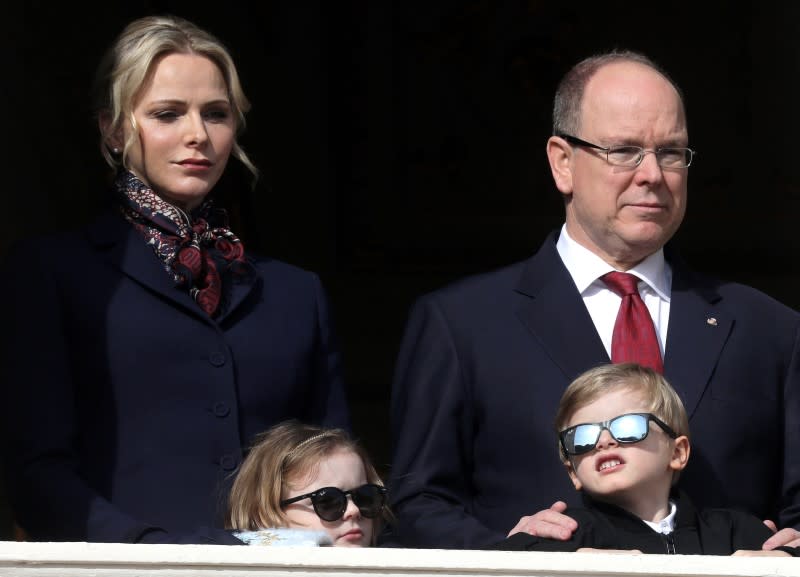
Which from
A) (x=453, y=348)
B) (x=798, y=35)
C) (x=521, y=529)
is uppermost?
(x=798, y=35)

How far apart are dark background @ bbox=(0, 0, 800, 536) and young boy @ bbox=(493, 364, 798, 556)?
2.91 m

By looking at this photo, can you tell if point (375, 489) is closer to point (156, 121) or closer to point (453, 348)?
point (453, 348)

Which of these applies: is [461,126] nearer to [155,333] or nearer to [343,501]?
[155,333]

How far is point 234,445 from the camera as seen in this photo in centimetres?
377

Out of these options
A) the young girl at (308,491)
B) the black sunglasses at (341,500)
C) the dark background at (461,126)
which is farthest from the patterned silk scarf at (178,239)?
the dark background at (461,126)

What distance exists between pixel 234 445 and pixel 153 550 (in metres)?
0.59

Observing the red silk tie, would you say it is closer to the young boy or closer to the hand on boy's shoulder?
the young boy

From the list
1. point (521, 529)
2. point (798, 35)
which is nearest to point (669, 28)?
point (798, 35)

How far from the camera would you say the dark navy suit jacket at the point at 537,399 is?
379 cm

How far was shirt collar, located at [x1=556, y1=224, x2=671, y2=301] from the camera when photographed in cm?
399

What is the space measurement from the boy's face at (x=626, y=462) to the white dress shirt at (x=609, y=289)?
41 centimetres

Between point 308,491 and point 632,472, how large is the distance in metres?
0.60

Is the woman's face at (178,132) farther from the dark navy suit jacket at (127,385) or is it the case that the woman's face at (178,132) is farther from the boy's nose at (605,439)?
the boy's nose at (605,439)

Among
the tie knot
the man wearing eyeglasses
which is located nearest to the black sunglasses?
the man wearing eyeglasses
